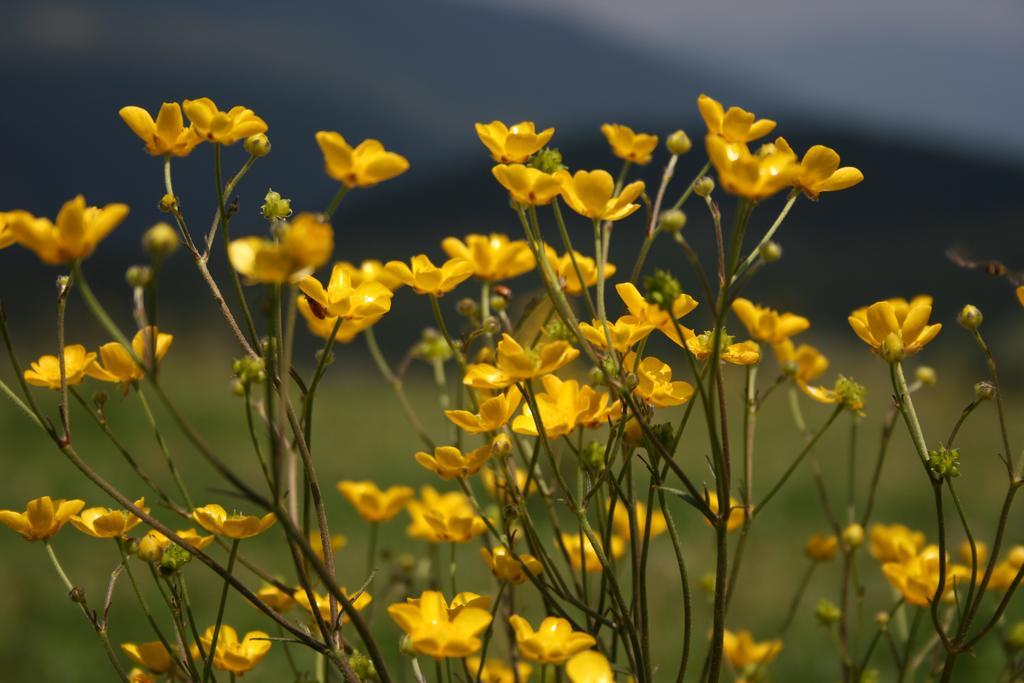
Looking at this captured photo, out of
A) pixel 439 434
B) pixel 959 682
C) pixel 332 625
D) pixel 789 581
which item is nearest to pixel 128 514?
pixel 332 625

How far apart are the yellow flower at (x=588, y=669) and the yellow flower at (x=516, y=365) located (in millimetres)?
170

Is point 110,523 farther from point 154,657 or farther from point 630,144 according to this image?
point 630,144

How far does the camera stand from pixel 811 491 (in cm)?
241

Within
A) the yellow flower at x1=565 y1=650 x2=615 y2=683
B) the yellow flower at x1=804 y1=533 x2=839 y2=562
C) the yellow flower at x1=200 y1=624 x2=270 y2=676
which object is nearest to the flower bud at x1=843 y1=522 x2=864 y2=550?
the yellow flower at x1=804 y1=533 x2=839 y2=562

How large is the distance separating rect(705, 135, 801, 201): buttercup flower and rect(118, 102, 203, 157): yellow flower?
13.7 inches

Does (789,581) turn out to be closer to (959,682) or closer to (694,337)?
(959,682)

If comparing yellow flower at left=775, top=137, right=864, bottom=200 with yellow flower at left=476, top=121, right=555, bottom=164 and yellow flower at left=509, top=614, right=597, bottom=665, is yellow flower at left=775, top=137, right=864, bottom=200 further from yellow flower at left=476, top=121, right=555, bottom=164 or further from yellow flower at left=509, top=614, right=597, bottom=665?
yellow flower at left=509, top=614, right=597, bottom=665

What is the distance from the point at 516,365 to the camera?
1.89ft

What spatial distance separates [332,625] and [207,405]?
2.60 metres

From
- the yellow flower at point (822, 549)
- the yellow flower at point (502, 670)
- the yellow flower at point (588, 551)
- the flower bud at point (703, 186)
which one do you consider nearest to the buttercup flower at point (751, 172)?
the flower bud at point (703, 186)

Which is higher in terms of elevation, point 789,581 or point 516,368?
point 516,368

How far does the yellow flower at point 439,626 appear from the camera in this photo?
Answer: 55 cm

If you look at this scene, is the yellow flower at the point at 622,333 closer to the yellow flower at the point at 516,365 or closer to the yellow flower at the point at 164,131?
the yellow flower at the point at 516,365

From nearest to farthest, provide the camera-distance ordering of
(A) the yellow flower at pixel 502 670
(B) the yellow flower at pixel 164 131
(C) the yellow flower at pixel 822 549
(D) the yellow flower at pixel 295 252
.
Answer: (D) the yellow flower at pixel 295 252, (B) the yellow flower at pixel 164 131, (A) the yellow flower at pixel 502 670, (C) the yellow flower at pixel 822 549
